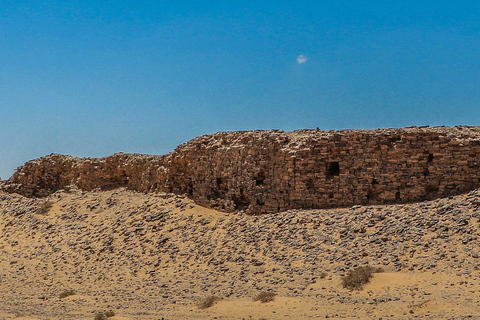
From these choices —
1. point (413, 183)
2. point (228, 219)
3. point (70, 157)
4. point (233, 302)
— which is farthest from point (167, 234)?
point (70, 157)

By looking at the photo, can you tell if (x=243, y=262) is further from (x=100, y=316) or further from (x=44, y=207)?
(x=44, y=207)

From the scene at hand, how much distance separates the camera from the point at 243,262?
19.1 metres

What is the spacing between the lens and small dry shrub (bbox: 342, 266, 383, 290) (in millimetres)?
14802

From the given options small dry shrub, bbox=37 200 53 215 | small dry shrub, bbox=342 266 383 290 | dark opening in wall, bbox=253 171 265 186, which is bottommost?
small dry shrub, bbox=342 266 383 290

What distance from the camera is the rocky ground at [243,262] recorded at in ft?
46.3

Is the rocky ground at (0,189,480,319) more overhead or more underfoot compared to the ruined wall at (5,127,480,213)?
more underfoot

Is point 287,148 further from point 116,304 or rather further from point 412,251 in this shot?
point 116,304

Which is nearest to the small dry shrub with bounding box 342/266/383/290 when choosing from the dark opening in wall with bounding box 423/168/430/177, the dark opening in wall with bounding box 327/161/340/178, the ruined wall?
the ruined wall

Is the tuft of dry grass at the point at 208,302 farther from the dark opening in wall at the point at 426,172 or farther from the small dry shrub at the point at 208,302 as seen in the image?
the dark opening in wall at the point at 426,172

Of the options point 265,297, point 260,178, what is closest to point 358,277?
point 265,297

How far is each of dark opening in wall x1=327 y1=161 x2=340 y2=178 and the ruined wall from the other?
1.6 inches

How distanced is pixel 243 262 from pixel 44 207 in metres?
15.5

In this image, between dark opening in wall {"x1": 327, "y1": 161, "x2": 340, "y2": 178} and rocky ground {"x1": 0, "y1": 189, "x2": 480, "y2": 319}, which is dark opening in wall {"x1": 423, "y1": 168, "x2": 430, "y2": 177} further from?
dark opening in wall {"x1": 327, "y1": 161, "x2": 340, "y2": 178}

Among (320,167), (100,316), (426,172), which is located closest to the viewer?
(100,316)
